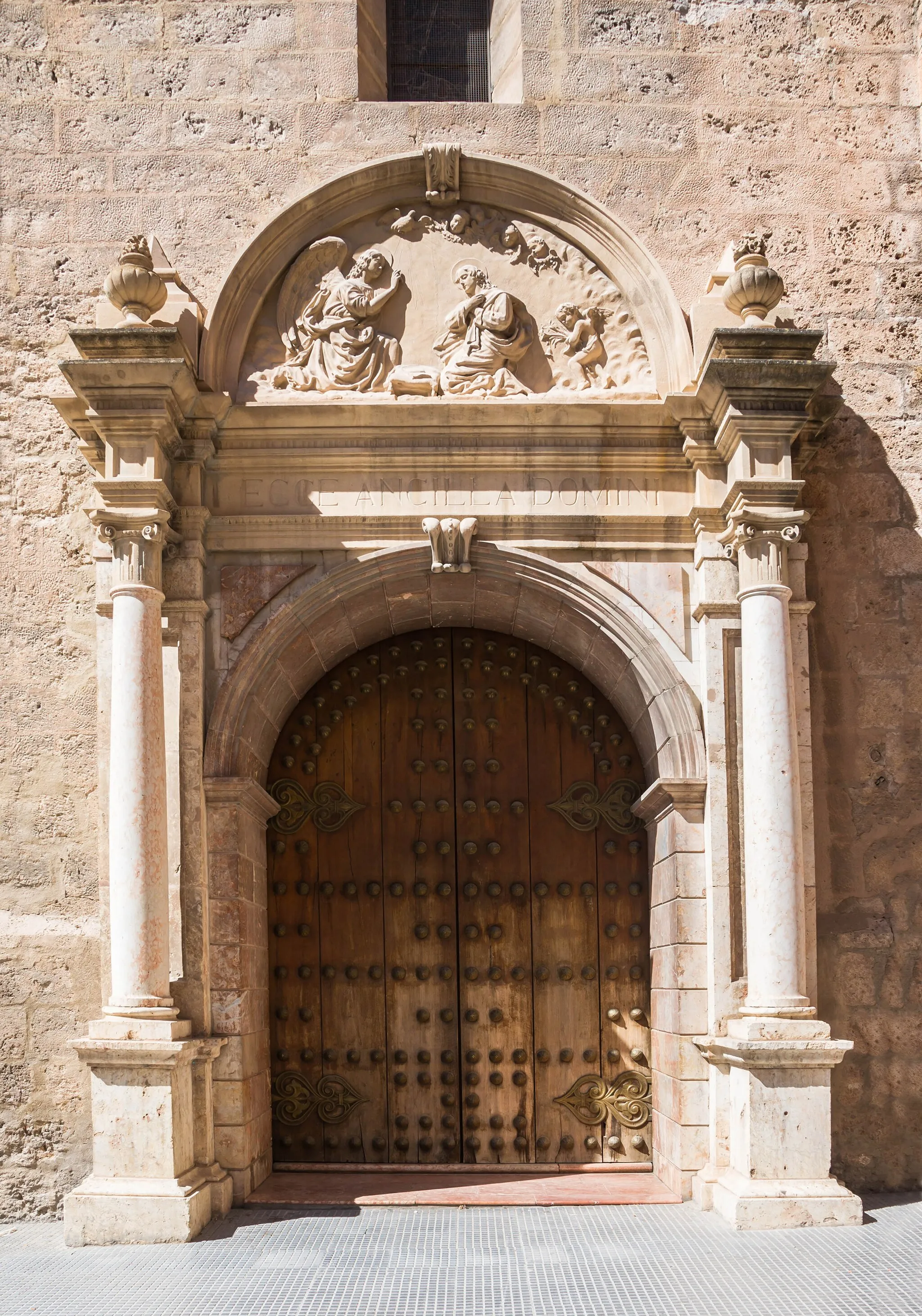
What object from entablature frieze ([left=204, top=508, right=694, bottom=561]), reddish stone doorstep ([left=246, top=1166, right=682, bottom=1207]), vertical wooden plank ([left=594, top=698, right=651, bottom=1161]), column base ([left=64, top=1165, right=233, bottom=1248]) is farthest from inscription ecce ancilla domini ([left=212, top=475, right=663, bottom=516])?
reddish stone doorstep ([left=246, top=1166, right=682, bottom=1207])

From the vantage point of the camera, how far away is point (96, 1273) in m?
5.47

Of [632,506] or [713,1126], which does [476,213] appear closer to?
[632,506]

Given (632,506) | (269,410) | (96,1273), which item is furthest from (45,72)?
(96,1273)

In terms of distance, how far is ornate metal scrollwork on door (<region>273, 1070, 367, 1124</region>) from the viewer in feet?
23.8

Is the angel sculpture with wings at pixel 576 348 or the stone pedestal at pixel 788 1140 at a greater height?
the angel sculpture with wings at pixel 576 348

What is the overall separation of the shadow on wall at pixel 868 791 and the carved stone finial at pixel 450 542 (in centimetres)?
174

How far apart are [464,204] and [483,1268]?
503 cm

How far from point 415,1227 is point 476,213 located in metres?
4.90

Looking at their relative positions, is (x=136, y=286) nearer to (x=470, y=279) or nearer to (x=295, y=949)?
(x=470, y=279)

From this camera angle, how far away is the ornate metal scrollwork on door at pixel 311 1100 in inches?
285

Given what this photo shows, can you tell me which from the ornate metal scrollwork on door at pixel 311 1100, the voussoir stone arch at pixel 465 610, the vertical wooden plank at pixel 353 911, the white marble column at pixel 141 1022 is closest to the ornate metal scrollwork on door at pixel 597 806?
the voussoir stone arch at pixel 465 610

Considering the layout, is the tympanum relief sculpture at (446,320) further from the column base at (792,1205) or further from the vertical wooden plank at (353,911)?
the column base at (792,1205)

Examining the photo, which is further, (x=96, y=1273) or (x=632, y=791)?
(x=632, y=791)

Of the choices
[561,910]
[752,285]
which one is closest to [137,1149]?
[561,910]
